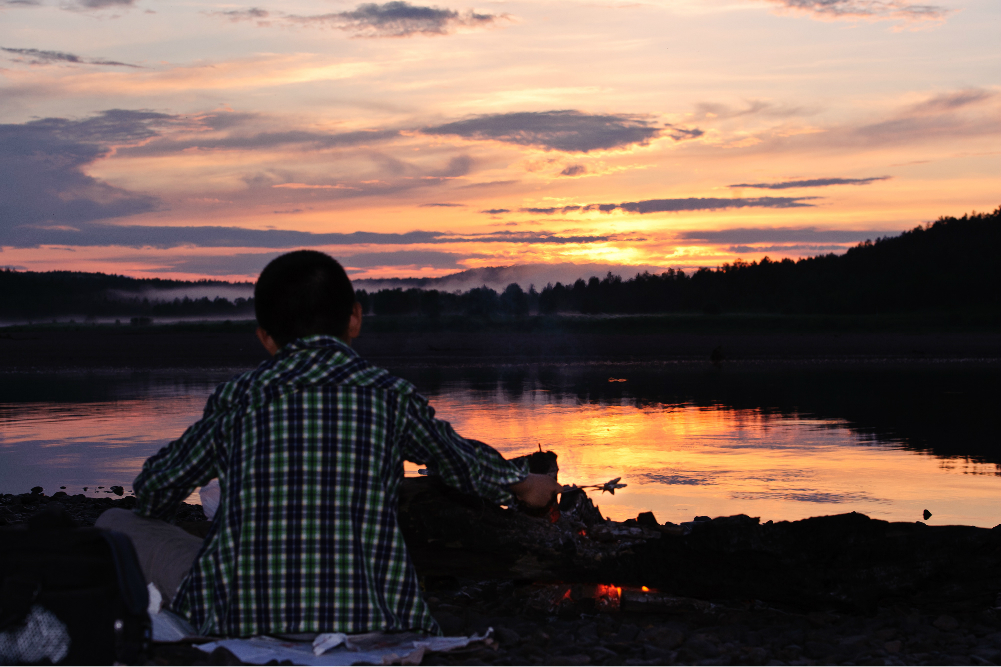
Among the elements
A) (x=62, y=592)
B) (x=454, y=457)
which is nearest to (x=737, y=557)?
(x=454, y=457)

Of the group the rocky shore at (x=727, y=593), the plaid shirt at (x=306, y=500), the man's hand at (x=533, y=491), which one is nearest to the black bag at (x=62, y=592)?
the plaid shirt at (x=306, y=500)

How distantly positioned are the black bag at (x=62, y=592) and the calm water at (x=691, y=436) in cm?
536

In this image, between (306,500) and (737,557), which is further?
(737,557)

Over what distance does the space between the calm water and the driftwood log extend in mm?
2545

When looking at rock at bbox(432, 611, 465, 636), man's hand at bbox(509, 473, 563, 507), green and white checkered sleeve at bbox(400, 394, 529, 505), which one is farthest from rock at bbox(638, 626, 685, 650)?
green and white checkered sleeve at bbox(400, 394, 529, 505)

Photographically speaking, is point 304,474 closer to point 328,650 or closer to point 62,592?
point 328,650

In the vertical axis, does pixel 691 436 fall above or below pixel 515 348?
above

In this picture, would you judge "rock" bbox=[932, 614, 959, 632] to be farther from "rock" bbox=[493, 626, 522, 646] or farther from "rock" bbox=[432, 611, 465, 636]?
"rock" bbox=[432, 611, 465, 636]

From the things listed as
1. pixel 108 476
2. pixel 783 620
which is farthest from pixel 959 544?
pixel 108 476

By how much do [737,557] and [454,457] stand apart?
2507 mm

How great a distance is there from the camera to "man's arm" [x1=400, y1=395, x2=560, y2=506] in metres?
3.21

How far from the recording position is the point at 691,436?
41.0 feet

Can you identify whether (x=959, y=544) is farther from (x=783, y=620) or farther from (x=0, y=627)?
(x=0, y=627)

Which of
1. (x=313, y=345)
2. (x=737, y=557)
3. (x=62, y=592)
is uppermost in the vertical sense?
(x=313, y=345)
